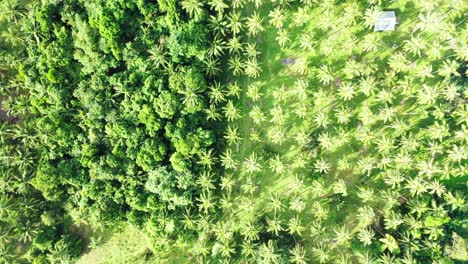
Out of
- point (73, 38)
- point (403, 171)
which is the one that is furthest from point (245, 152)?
point (73, 38)

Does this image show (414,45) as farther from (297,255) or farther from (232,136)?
(297,255)

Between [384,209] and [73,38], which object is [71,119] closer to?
[73,38]

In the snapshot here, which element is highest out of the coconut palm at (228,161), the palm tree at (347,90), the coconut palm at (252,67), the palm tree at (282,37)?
the palm tree at (282,37)

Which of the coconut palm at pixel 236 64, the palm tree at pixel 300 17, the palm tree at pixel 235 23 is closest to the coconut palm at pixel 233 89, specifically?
the coconut palm at pixel 236 64

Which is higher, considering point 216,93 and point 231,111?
point 216,93

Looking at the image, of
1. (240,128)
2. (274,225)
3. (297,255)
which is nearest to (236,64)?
(240,128)

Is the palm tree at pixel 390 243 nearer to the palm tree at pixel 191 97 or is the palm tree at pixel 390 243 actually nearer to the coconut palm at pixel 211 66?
the palm tree at pixel 191 97

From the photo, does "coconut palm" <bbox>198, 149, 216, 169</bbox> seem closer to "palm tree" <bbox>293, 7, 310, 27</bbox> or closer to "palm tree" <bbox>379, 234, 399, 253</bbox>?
"palm tree" <bbox>293, 7, 310, 27</bbox>
